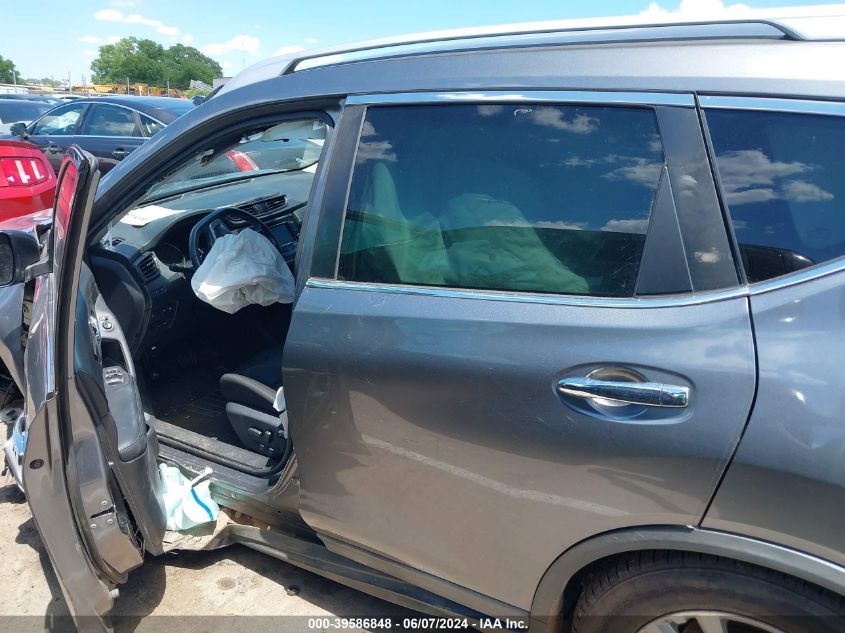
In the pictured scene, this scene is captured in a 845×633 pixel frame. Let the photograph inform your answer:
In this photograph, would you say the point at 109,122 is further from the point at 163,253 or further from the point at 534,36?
the point at 534,36

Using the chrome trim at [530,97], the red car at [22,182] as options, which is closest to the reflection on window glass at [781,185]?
the chrome trim at [530,97]

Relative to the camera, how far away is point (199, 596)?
2299 millimetres

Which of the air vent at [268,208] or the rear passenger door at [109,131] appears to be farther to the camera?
the rear passenger door at [109,131]

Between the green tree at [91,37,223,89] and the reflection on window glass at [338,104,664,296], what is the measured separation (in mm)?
82703

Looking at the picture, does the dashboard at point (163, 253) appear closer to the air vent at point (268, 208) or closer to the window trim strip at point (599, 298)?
the air vent at point (268, 208)

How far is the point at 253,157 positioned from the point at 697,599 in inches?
186

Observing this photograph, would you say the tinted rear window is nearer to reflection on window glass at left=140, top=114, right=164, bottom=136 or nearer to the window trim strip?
reflection on window glass at left=140, top=114, right=164, bottom=136

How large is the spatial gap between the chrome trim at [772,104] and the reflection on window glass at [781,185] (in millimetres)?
11

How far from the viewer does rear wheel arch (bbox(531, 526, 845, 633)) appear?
49.1 inches

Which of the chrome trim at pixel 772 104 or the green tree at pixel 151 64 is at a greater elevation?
the green tree at pixel 151 64

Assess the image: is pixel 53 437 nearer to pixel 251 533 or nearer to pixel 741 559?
pixel 251 533

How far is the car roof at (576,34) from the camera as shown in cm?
141

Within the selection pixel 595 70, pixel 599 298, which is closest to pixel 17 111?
pixel 595 70

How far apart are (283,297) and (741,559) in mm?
2076
